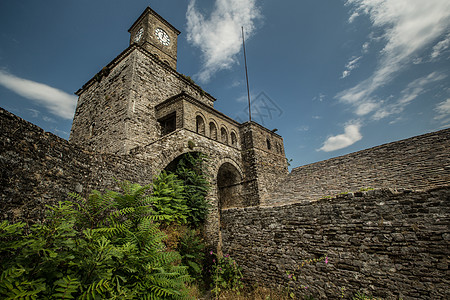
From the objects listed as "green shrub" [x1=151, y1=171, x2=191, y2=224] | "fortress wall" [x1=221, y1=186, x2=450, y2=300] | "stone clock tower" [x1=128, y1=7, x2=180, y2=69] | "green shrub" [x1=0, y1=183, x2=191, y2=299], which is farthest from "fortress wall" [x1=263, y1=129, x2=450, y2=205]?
"stone clock tower" [x1=128, y1=7, x2=180, y2=69]

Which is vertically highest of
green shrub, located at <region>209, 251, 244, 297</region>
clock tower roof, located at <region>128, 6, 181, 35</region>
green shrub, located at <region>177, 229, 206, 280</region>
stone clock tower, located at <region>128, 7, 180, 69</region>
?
clock tower roof, located at <region>128, 6, 181, 35</region>

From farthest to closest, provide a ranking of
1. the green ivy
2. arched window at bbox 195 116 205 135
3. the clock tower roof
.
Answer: the clock tower roof < arched window at bbox 195 116 205 135 < the green ivy

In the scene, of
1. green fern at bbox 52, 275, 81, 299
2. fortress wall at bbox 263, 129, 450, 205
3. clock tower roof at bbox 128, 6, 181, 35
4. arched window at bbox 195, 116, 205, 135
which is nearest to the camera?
green fern at bbox 52, 275, 81, 299

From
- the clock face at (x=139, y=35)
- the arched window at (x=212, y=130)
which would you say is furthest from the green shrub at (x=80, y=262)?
the clock face at (x=139, y=35)

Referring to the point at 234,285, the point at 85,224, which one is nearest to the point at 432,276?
the point at 234,285

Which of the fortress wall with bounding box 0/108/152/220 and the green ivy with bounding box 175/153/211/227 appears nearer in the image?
the fortress wall with bounding box 0/108/152/220

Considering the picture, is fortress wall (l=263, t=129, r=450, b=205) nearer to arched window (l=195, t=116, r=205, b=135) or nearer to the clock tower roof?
arched window (l=195, t=116, r=205, b=135)

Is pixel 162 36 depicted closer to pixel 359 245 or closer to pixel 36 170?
pixel 36 170

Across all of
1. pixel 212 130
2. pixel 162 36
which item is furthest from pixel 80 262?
pixel 162 36

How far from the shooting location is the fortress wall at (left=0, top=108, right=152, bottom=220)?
13.0 feet

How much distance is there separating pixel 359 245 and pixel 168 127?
12097 mm

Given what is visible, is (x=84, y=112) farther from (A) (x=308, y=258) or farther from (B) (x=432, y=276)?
(B) (x=432, y=276)

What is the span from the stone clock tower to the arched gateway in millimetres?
106

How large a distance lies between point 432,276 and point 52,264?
7378 mm
